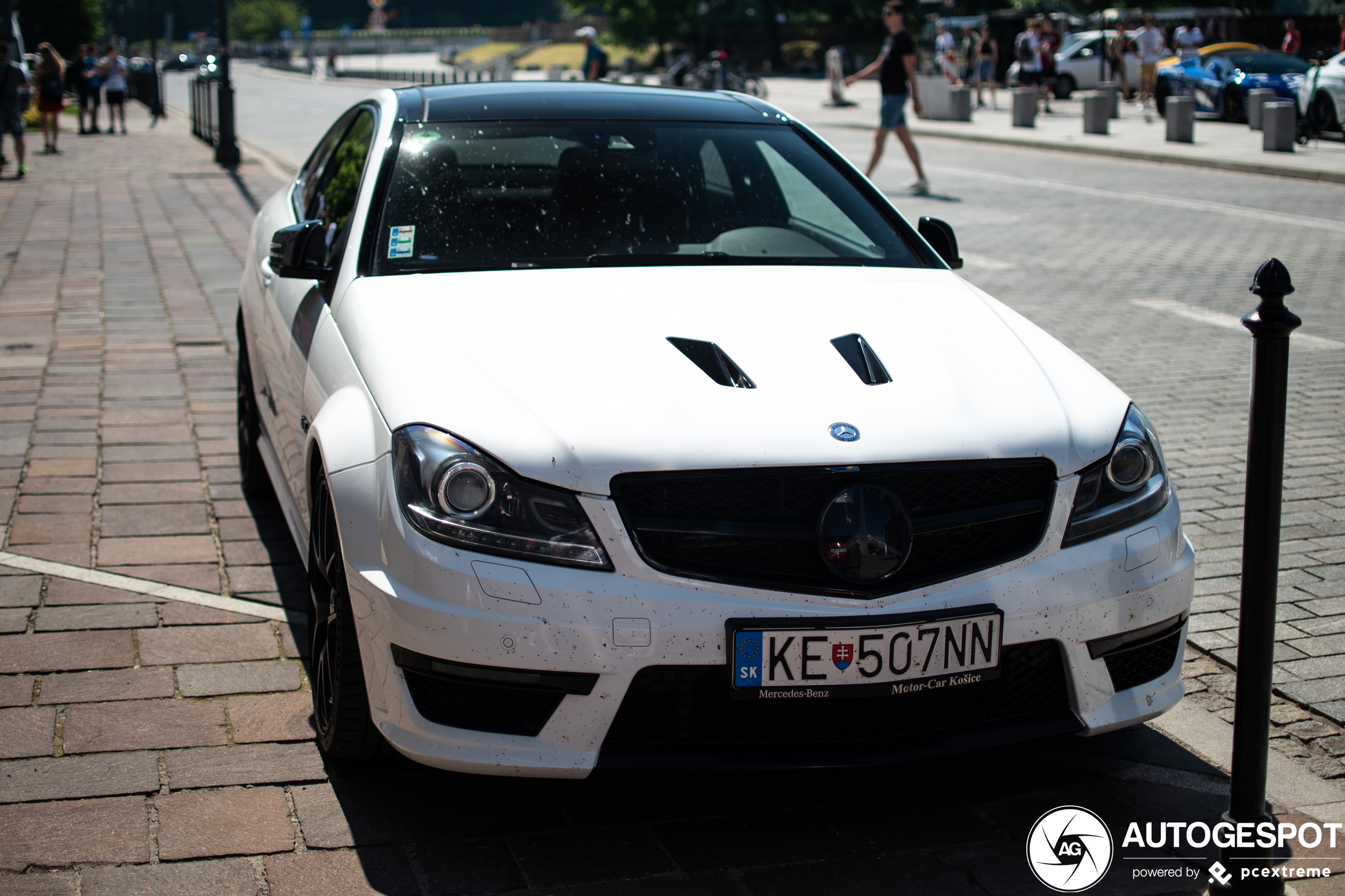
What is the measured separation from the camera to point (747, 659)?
2629 millimetres

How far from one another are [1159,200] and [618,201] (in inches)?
474

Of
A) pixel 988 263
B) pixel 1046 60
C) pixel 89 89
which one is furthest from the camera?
pixel 1046 60

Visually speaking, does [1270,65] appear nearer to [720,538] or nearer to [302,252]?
[302,252]

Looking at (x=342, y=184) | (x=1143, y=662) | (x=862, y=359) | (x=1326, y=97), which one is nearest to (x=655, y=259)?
(x=862, y=359)

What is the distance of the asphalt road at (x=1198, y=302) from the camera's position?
4422 mm

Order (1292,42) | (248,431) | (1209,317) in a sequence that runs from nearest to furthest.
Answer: (248,431) → (1209,317) → (1292,42)

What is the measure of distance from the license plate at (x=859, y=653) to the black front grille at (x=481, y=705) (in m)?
0.38

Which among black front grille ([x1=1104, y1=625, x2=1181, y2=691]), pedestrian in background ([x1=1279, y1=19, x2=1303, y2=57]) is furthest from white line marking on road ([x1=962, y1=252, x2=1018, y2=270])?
pedestrian in background ([x1=1279, y1=19, x2=1303, y2=57])

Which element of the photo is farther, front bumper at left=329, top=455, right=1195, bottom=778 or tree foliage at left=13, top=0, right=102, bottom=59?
tree foliage at left=13, top=0, right=102, bottom=59

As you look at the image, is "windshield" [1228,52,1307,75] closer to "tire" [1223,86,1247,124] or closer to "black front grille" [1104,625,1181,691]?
"tire" [1223,86,1247,124]

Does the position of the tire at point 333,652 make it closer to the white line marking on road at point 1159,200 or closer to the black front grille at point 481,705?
the black front grille at point 481,705

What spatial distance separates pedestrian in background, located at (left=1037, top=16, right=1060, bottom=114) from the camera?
30.9 m

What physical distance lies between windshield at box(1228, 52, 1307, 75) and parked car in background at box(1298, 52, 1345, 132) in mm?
Result: 3680

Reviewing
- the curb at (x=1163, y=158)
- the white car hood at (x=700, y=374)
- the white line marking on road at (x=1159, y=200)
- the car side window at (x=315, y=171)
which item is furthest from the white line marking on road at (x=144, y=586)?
the curb at (x=1163, y=158)
